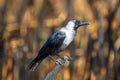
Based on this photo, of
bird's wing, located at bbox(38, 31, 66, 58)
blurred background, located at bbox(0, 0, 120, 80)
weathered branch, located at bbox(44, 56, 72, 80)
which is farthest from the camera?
blurred background, located at bbox(0, 0, 120, 80)

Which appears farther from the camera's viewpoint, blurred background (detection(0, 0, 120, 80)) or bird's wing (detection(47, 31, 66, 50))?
blurred background (detection(0, 0, 120, 80))

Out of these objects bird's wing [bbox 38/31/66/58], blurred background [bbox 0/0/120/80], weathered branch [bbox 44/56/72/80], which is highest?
bird's wing [bbox 38/31/66/58]

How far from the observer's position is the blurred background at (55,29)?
206 inches

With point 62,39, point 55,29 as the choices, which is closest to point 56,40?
point 62,39

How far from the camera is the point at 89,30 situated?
5.31 m

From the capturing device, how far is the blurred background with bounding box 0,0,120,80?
5.23 m

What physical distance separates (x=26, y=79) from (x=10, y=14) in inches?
19.5

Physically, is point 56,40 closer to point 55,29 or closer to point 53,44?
point 53,44

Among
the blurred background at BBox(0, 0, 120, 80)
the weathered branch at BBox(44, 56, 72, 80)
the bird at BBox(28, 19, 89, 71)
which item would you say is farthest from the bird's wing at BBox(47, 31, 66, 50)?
the blurred background at BBox(0, 0, 120, 80)

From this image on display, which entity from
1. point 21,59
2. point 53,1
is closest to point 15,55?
point 21,59

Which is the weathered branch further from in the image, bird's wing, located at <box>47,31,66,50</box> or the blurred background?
the blurred background

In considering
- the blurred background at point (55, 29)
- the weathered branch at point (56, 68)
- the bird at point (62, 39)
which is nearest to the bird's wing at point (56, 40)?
the bird at point (62, 39)

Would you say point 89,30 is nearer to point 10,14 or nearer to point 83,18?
point 83,18

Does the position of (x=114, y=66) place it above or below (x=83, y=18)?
below
